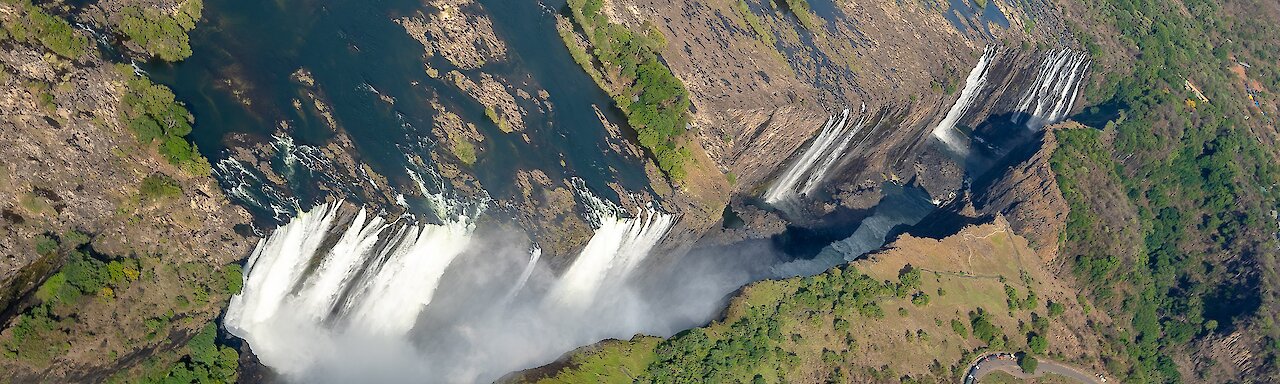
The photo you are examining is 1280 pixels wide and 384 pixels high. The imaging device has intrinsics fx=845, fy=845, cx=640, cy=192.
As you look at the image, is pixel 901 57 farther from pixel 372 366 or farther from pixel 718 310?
pixel 372 366

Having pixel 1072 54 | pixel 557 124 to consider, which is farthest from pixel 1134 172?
pixel 557 124

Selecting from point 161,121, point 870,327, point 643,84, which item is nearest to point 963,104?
point 870,327

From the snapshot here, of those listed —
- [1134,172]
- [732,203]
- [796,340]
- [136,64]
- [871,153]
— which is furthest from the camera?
[1134,172]

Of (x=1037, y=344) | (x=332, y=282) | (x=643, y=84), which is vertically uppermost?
(x=1037, y=344)

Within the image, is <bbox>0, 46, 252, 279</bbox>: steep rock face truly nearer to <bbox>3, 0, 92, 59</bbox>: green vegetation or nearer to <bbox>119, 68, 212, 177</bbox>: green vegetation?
<bbox>119, 68, 212, 177</bbox>: green vegetation

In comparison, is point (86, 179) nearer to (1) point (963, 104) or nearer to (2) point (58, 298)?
(2) point (58, 298)

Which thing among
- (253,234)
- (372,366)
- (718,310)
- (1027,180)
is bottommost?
(372,366)
